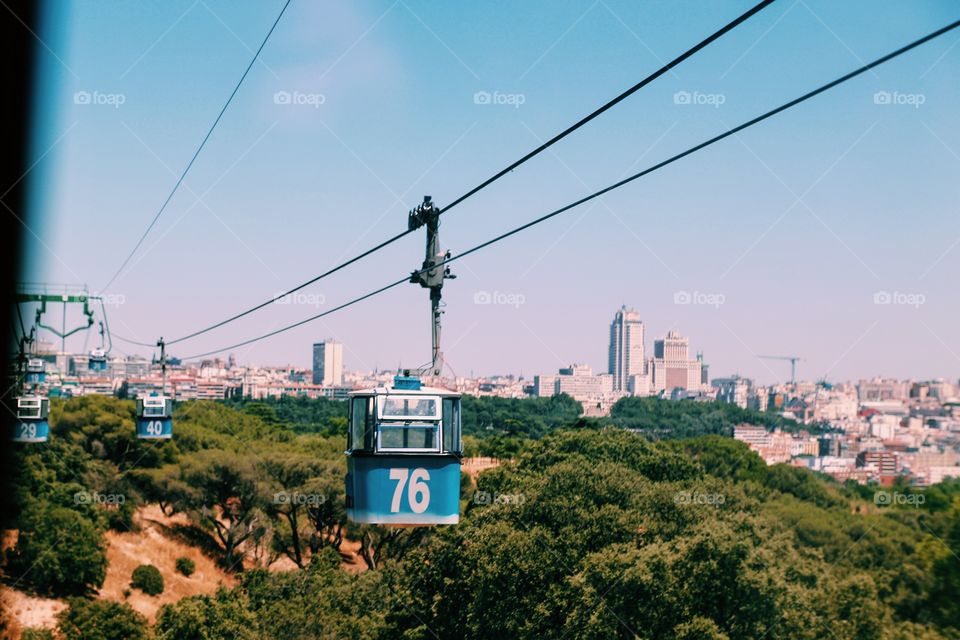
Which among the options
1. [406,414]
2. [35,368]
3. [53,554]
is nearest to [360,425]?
[406,414]

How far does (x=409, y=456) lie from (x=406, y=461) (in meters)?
0.08

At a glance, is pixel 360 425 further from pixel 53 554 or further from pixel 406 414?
pixel 53 554

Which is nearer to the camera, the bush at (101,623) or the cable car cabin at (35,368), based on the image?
the cable car cabin at (35,368)

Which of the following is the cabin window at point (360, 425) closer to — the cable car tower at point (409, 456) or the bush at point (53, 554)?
the cable car tower at point (409, 456)

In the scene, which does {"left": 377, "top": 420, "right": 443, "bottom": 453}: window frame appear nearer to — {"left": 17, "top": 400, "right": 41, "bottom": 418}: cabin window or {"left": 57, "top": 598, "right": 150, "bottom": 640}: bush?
{"left": 17, "top": 400, "right": 41, "bottom": 418}: cabin window

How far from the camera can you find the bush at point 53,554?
3934 centimetres

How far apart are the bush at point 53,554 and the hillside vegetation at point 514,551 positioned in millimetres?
82

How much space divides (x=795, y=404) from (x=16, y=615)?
172 metres

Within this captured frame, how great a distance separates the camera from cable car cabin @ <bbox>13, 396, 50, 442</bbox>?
26.5 meters

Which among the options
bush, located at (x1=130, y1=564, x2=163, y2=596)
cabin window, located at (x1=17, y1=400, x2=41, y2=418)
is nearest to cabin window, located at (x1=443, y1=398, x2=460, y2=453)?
cabin window, located at (x1=17, y1=400, x2=41, y2=418)

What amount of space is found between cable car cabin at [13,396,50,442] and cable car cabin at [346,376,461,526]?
17.9m

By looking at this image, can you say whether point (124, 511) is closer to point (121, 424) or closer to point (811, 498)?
point (121, 424)

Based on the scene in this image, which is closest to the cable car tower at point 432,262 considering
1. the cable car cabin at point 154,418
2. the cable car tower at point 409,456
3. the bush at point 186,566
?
the cable car tower at point 409,456

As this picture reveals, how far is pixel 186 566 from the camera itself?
4784 centimetres
